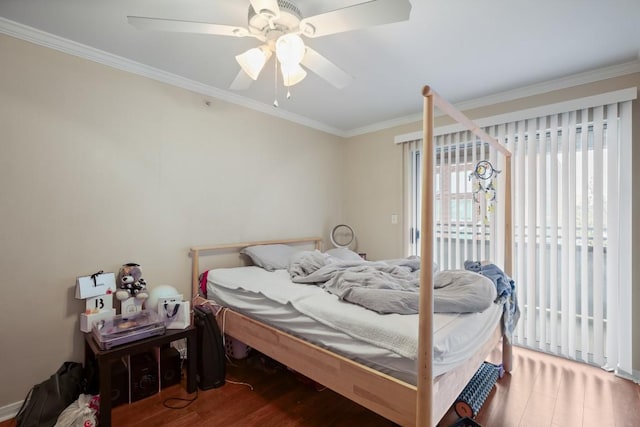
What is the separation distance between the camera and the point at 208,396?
80.3 inches

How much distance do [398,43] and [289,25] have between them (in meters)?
0.83

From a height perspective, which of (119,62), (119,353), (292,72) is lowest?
(119,353)

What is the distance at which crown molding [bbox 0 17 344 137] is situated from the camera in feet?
6.12

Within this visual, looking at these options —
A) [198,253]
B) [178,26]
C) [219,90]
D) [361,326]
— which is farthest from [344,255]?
[178,26]

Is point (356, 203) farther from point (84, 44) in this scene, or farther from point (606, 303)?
point (84, 44)

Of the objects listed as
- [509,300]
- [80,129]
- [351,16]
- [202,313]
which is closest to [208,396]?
[202,313]

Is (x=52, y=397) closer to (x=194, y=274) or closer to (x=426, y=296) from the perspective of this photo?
(x=194, y=274)

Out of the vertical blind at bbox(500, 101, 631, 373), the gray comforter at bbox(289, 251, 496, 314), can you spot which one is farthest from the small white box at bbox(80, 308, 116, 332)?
the vertical blind at bbox(500, 101, 631, 373)

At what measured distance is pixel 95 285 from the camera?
2.06 metres

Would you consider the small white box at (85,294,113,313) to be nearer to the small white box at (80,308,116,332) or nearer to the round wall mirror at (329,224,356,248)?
the small white box at (80,308,116,332)

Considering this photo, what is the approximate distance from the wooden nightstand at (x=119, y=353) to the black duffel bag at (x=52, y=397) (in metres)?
0.12

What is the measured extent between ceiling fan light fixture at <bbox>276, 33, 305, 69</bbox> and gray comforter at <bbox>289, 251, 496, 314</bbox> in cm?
129

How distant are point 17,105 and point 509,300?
3463mm

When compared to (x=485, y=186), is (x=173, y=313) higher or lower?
lower
